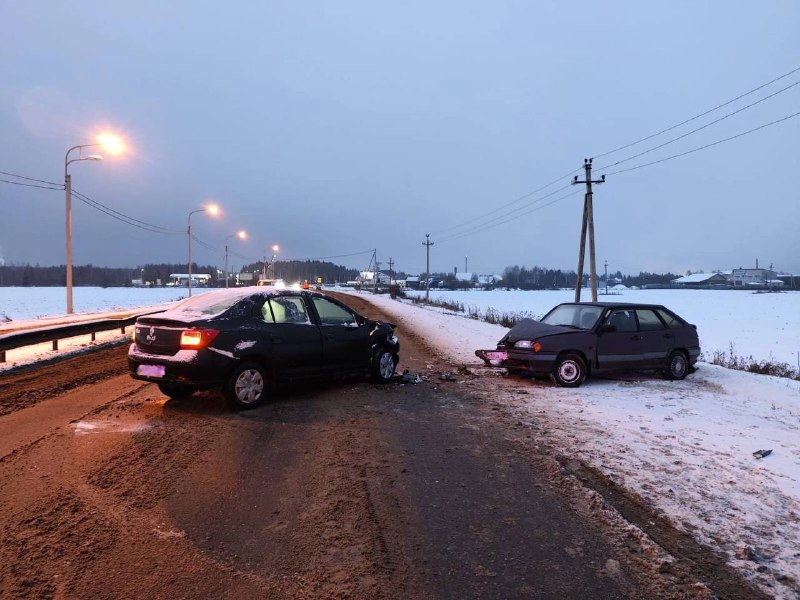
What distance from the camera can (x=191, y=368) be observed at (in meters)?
6.54

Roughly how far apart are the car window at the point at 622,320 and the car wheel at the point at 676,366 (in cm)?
101

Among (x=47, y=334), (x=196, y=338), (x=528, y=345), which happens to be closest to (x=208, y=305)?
(x=196, y=338)

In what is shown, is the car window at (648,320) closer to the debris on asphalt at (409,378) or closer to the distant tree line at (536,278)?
the debris on asphalt at (409,378)

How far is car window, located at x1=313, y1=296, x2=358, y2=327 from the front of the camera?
830cm

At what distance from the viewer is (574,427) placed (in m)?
6.45

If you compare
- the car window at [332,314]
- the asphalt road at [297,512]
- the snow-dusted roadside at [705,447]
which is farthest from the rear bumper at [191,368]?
the snow-dusted roadside at [705,447]

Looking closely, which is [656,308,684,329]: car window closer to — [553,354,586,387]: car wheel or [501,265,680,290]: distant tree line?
[553,354,586,387]: car wheel

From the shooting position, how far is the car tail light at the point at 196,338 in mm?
6590

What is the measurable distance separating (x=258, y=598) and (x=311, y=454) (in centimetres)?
246

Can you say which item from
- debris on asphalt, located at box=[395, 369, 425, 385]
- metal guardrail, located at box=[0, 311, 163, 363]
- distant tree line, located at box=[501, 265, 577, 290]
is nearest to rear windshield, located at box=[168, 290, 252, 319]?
metal guardrail, located at box=[0, 311, 163, 363]

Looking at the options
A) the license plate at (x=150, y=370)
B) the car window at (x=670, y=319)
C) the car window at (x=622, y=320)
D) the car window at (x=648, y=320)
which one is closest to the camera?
the license plate at (x=150, y=370)

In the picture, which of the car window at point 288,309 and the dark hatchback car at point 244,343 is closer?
the dark hatchback car at point 244,343

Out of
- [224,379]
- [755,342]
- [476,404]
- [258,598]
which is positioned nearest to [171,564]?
[258,598]

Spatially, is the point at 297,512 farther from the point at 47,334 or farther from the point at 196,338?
the point at 47,334
